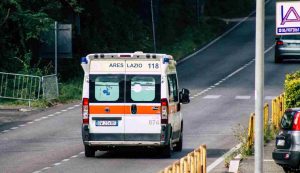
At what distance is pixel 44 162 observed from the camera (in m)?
25.4

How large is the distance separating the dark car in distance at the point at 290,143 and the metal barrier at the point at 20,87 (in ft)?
68.5

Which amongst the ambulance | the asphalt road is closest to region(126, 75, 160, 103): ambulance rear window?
the ambulance

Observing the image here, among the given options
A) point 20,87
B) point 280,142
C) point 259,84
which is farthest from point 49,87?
point 259,84

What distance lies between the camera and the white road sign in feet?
68.0

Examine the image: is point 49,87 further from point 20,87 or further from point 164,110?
point 164,110

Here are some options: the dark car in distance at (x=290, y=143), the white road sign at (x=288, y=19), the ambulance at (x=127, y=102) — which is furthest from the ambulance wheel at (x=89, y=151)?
the white road sign at (x=288, y=19)

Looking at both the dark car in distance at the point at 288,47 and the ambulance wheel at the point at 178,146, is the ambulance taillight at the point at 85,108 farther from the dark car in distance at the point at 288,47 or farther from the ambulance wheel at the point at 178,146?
the dark car in distance at the point at 288,47

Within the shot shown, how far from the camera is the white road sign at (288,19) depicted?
20714 millimetres

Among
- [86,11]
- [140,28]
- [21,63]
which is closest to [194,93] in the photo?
[21,63]

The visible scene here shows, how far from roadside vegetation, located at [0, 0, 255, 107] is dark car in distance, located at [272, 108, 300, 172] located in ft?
67.6

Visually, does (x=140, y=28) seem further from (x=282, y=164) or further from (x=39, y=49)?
(x=282, y=164)

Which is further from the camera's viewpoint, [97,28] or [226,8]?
[226,8]

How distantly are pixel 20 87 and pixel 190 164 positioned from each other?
91.0 feet

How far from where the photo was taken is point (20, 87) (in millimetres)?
43500
